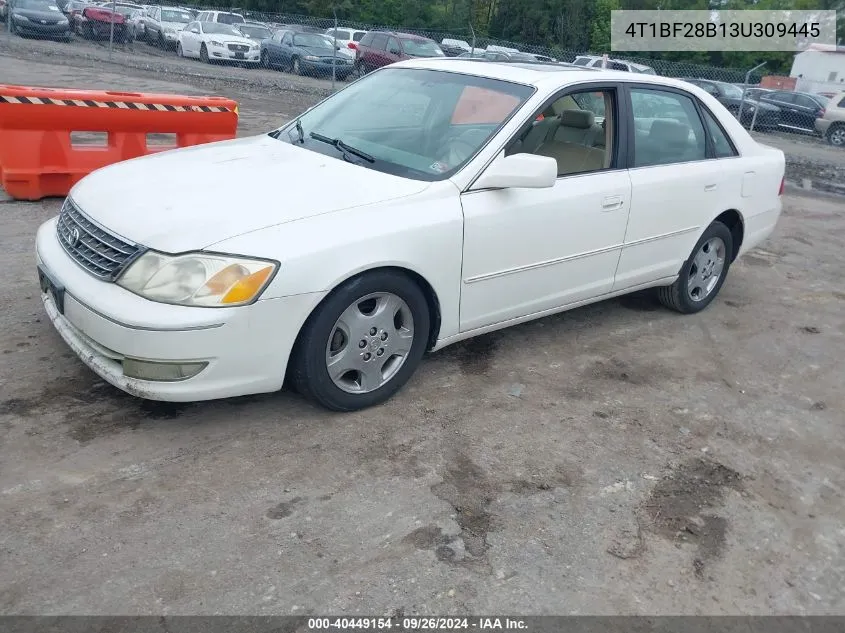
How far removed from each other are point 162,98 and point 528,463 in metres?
5.43

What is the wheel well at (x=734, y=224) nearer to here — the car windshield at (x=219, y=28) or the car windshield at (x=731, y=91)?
the car windshield at (x=731, y=91)

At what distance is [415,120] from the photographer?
4473mm

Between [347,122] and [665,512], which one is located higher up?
[347,122]

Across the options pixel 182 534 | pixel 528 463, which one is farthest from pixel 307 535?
pixel 528 463

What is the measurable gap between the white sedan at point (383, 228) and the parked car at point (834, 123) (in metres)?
18.2

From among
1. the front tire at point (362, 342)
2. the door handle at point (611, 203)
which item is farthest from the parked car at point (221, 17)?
the front tire at point (362, 342)

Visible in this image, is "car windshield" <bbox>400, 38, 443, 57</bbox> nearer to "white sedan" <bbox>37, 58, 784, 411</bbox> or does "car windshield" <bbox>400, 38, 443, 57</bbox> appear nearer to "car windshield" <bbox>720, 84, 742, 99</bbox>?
"car windshield" <bbox>720, 84, 742, 99</bbox>

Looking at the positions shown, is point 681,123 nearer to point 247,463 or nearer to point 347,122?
point 347,122

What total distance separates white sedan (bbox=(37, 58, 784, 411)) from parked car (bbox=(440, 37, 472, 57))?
2381cm

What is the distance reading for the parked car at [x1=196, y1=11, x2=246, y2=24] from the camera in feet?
86.0

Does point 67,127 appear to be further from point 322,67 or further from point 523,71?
point 322,67

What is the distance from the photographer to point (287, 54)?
24047mm

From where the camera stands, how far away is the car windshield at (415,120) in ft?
13.7

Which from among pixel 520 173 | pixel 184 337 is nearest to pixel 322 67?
pixel 520 173
